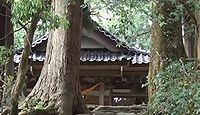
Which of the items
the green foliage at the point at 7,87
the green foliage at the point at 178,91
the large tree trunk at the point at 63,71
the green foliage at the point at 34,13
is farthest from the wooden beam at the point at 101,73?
the green foliage at the point at 34,13

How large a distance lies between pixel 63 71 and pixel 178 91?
2.37 meters

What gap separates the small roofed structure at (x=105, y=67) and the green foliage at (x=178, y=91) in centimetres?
392

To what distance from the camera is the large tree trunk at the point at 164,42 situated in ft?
17.2

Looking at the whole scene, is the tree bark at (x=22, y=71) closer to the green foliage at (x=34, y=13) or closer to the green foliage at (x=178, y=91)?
the green foliage at (x=34, y=13)

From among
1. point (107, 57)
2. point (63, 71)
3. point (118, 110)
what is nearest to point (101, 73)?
point (107, 57)

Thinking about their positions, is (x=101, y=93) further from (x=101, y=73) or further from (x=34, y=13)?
(x=34, y=13)

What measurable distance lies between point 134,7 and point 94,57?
3.71 metres

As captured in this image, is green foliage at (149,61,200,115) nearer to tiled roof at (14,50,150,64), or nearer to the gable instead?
tiled roof at (14,50,150,64)

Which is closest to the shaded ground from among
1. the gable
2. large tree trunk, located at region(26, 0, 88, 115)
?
large tree trunk, located at region(26, 0, 88, 115)

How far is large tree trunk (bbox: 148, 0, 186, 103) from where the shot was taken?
17.2ft

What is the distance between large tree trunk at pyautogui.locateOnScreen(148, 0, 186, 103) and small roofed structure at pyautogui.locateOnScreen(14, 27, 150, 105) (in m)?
2.84

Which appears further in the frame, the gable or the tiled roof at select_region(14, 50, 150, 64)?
the gable

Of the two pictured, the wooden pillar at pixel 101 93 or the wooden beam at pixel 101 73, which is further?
the wooden pillar at pixel 101 93

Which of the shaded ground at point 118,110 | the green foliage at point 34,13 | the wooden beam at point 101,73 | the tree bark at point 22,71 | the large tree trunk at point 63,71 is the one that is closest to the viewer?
the green foliage at point 34,13
